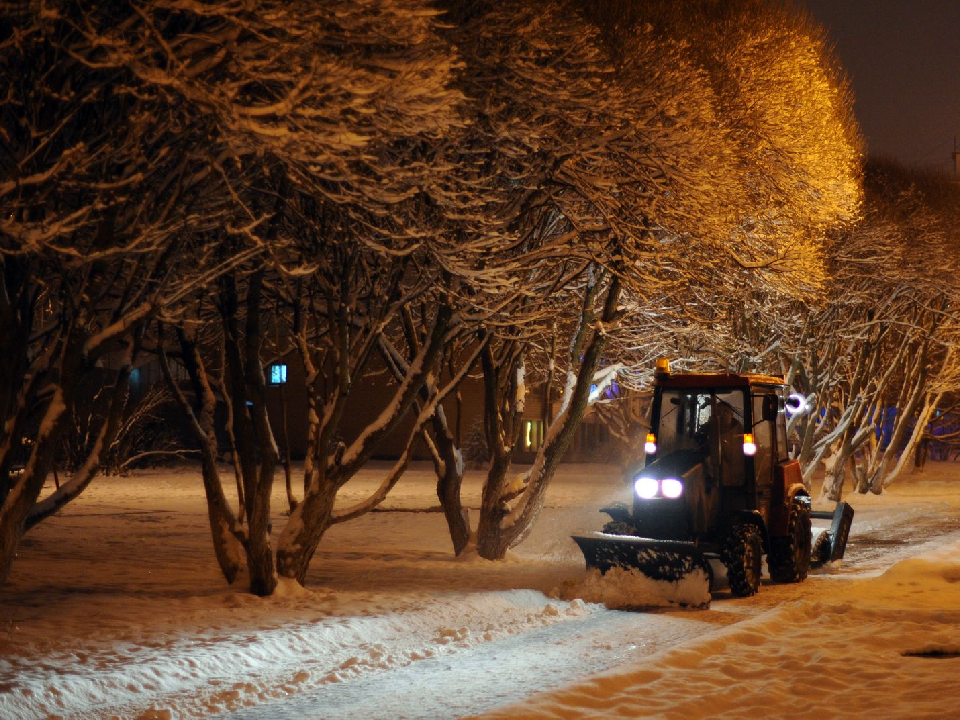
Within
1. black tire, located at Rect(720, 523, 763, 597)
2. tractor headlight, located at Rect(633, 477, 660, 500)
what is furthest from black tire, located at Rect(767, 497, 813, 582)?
tractor headlight, located at Rect(633, 477, 660, 500)

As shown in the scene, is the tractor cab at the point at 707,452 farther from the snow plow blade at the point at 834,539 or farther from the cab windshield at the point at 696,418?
the snow plow blade at the point at 834,539

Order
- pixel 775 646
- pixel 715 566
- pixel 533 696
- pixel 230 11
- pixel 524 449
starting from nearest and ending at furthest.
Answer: pixel 533 696
pixel 230 11
pixel 775 646
pixel 715 566
pixel 524 449

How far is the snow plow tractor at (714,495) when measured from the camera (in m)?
12.1

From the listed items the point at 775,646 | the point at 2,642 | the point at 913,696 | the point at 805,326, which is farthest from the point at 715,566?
the point at 805,326

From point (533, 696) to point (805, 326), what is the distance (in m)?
17.7

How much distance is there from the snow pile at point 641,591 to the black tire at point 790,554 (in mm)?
2675

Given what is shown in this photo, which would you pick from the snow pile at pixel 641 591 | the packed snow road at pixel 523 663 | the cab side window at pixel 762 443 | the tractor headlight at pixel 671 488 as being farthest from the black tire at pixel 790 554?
the snow pile at pixel 641 591

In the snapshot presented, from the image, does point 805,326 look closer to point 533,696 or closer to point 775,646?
point 775,646

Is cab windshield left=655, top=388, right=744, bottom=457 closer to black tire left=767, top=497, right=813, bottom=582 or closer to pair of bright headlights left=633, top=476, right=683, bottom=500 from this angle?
pair of bright headlights left=633, top=476, right=683, bottom=500

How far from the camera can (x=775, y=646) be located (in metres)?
8.92

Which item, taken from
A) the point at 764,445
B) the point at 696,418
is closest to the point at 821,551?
the point at 764,445

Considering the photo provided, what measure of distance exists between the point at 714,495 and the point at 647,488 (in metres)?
1.04

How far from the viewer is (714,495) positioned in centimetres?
1315

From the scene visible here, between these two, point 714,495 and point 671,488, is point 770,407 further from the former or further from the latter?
point 671,488
